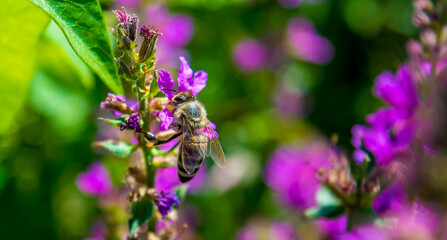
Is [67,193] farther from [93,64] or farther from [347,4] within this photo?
[347,4]

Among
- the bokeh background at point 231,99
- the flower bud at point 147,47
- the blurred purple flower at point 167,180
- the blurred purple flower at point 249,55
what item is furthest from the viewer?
the blurred purple flower at point 249,55

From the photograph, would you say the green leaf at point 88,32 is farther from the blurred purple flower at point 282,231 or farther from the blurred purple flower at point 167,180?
the blurred purple flower at point 282,231

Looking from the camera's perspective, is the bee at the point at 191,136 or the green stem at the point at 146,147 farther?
the bee at the point at 191,136


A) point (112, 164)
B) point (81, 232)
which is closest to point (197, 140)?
point (112, 164)

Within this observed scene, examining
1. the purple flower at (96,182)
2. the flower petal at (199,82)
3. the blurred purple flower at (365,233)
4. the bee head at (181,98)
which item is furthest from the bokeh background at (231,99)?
→ the flower petal at (199,82)

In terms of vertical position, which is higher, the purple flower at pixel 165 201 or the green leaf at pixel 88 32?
the green leaf at pixel 88 32
